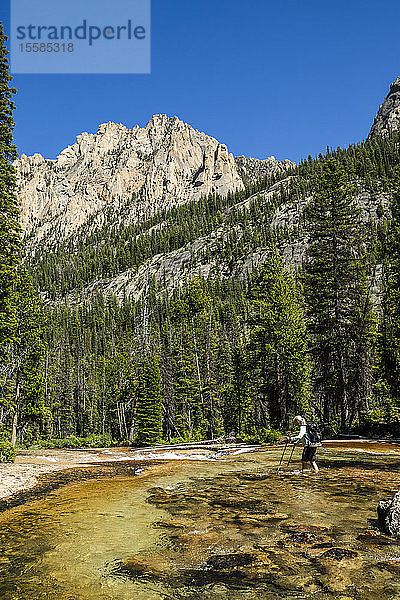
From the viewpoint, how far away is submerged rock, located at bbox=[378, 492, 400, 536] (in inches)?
236

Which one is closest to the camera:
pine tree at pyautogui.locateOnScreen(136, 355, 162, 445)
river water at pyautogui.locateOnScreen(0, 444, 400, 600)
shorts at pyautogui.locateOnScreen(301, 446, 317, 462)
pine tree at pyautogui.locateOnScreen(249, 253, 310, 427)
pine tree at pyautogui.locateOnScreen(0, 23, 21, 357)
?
river water at pyautogui.locateOnScreen(0, 444, 400, 600)

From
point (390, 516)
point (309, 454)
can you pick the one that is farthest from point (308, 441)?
point (390, 516)

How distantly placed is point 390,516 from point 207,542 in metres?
2.79

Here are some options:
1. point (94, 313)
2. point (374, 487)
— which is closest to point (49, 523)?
point (374, 487)

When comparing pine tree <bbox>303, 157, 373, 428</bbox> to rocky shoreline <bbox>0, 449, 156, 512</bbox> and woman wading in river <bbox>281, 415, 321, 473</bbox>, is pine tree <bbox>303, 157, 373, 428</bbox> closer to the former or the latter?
woman wading in river <bbox>281, 415, 321, 473</bbox>

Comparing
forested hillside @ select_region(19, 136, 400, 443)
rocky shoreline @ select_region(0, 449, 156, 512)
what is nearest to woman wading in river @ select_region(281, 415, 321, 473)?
rocky shoreline @ select_region(0, 449, 156, 512)

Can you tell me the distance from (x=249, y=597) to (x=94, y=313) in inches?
5532

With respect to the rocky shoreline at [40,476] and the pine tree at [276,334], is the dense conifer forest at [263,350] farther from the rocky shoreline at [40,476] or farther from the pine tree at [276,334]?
the rocky shoreline at [40,476]

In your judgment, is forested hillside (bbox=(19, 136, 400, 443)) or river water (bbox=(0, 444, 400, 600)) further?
forested hillside (bbox=(19, 136, 400, 443))

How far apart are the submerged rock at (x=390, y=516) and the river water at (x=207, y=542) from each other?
9.3 inches

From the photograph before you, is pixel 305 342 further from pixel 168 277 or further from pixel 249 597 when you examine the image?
pixel 168 277

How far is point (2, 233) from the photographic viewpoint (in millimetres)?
17391

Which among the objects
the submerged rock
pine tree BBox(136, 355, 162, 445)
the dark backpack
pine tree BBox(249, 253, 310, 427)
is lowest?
pine tree BBox(136, 355, 162, 445)

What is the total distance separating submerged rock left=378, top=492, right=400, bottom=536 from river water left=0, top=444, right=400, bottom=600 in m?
0.24
